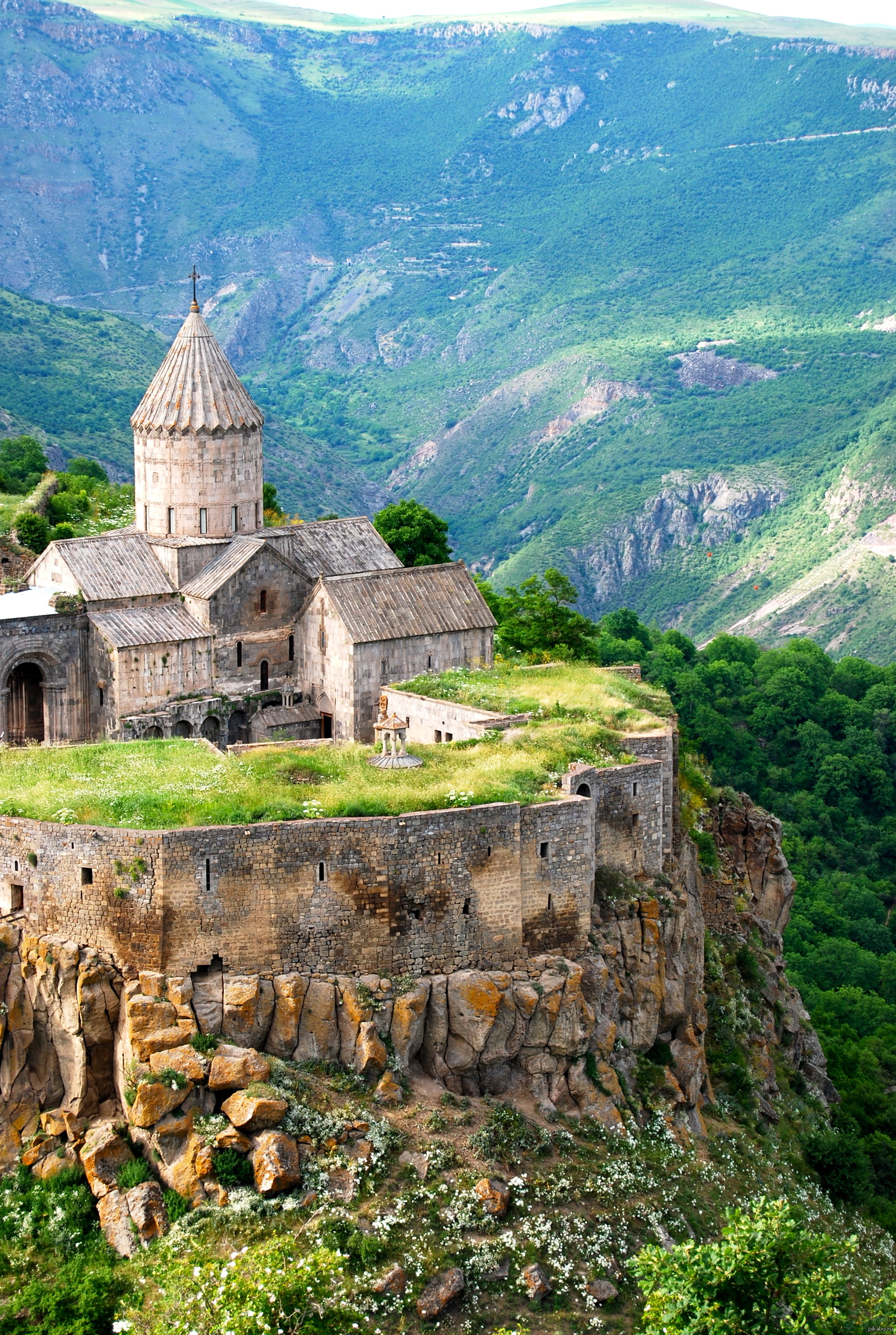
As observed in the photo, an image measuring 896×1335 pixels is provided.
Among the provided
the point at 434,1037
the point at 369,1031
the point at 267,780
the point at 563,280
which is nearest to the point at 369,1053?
the point at 369,1031

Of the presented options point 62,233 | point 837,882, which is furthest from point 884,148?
point 837,882

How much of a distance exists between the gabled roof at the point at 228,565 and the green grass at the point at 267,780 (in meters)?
7.16

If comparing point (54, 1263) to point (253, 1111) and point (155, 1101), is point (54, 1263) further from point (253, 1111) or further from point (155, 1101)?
point (253, 1111)

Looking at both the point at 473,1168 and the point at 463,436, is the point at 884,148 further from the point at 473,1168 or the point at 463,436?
the point at 473,1168

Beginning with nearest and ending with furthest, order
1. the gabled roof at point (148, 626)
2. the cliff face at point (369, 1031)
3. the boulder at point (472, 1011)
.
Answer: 1. the cliff face at point (369, 1031)
2. the boulder at point (472, 1011)
3. the gabled roof at point (148, 626)

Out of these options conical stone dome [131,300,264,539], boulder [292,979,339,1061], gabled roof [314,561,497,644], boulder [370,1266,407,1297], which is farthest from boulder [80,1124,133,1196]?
conical stone dome [131,300,264,539]

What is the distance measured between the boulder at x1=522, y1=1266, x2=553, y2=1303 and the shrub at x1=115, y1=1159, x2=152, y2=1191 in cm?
563

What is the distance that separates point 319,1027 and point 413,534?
27.3 meters

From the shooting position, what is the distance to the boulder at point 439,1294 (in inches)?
1056

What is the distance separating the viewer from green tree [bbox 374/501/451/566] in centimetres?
5544

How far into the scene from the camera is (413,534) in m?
55.5

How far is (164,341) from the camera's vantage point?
409 ft

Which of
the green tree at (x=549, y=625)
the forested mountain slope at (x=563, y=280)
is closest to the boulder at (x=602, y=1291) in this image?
the green tree at (x=549, y=625)

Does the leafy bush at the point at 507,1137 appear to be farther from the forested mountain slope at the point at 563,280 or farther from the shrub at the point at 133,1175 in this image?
the forested mountain slope at the point at 563,280
